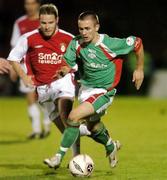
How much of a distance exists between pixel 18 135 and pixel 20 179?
6.27m

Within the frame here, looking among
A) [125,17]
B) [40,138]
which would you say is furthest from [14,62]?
[125,17]

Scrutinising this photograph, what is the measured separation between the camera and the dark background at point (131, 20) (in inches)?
1119

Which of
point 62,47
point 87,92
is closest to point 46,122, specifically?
point 62,47

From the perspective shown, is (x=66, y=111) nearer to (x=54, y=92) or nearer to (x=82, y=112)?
(x=54, y=92)

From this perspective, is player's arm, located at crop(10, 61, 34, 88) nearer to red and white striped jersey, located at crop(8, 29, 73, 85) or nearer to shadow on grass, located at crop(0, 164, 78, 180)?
red and white striped jersey, located at crop(8, 29, 73, 85)

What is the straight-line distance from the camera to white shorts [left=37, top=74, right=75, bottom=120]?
11.6 meters

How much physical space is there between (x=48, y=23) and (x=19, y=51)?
2.03 ft

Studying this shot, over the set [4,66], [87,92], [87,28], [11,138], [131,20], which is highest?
[87,28]

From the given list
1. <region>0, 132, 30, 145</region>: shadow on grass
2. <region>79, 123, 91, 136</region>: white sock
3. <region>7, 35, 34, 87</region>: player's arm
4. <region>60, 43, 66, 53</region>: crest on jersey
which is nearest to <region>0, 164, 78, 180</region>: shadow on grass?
<region>79, 123, 91, 136</region>: white sock

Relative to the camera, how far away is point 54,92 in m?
11.7

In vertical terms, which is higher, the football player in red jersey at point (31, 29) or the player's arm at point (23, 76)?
the player's arm at point (23, 76)

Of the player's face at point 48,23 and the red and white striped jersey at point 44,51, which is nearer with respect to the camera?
the player's face at point 48,23

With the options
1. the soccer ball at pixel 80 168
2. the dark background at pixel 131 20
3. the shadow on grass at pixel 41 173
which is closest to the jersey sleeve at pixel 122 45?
the soccer ball at pixel 80 168

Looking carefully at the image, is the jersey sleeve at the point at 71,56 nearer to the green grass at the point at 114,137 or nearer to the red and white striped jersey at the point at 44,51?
the red and white striped jersey at the point at 44,51
